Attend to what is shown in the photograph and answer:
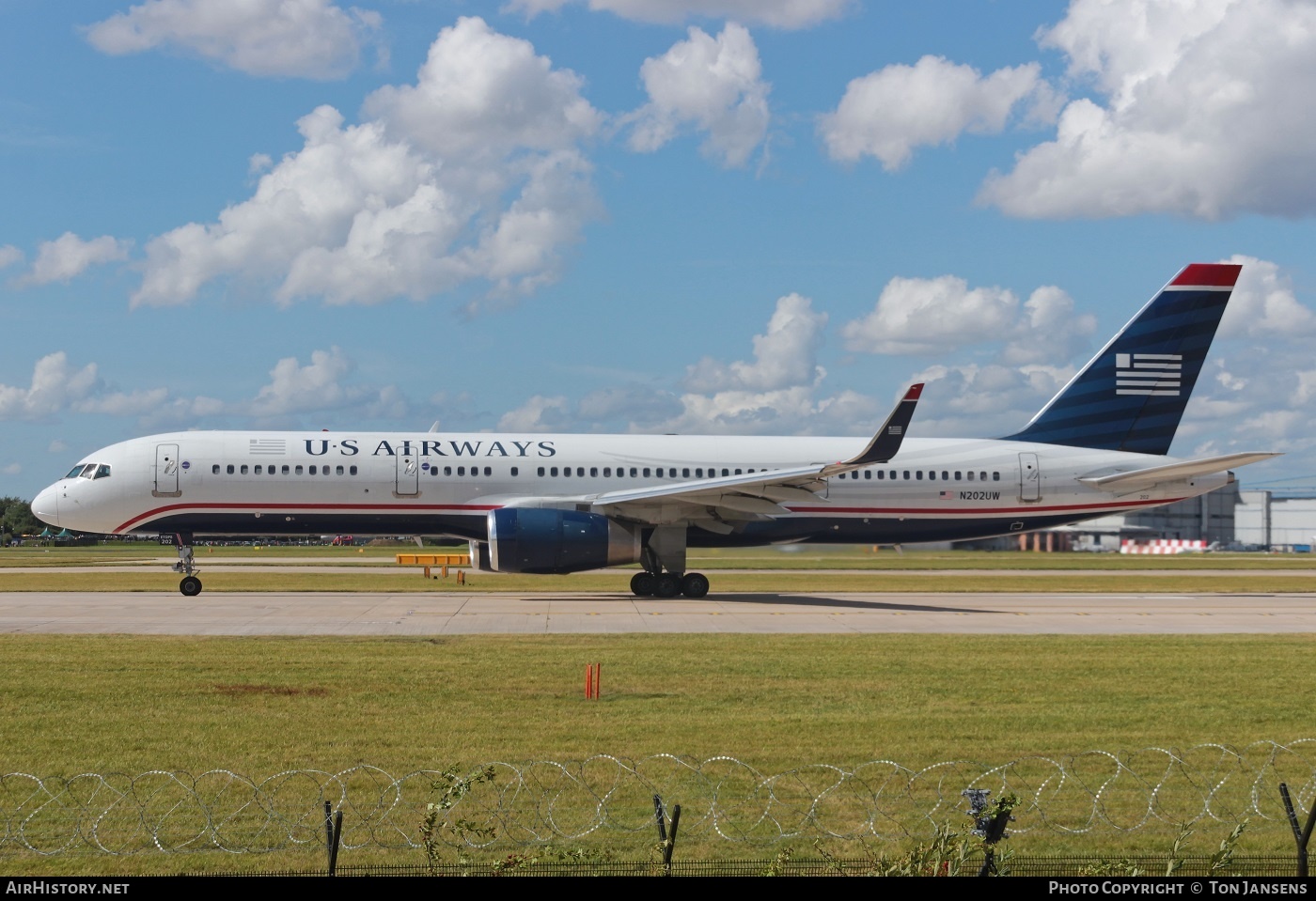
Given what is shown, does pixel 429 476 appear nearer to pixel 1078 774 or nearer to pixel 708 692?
pixel 708 692

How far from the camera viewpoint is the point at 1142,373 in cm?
3866

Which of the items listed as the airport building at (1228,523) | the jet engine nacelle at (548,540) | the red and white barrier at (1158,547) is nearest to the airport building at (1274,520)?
the airport building at (1228,523)

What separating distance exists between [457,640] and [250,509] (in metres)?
14.2

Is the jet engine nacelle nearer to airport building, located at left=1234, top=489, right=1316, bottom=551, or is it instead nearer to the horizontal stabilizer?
the horizontal stabilizer

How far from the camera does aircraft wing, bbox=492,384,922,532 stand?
103ft

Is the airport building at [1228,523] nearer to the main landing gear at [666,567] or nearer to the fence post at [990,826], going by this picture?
the main landing gear at [666,567]

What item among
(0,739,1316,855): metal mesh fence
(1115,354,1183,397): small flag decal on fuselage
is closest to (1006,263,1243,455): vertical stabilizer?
(1115,354,1183,397): small flag decal on fuselage

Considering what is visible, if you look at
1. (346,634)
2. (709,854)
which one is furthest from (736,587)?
(709,854)

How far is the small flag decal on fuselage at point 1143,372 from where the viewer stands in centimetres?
3862

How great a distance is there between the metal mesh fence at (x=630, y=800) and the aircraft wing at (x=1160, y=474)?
24.7 metres

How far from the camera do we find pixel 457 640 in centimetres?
2188

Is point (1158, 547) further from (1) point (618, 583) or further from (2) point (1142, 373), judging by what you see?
(1) point (618, 583)

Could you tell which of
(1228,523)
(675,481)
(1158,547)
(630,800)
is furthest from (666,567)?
(1228,523)

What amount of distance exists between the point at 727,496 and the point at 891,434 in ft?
16.6
